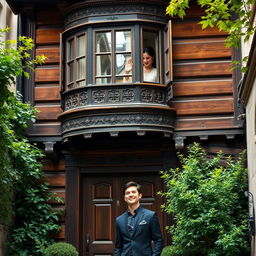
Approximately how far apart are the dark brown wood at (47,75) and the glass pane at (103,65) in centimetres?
132

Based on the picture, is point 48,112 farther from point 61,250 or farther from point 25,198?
point 61,250

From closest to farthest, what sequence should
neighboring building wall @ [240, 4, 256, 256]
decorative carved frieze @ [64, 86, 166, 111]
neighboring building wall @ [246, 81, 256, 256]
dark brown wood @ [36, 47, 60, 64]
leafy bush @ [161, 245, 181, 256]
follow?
neighboring building wall @ [240, 4, 256, 256] → neighboring building wall @ [246, 81, 256, 256] → leafy bush @ [161, 245, 181, 256] → decorative carved frieze @ [64, 86, 166, 111] → dark brown wood @ [36, 47, 60, 64]

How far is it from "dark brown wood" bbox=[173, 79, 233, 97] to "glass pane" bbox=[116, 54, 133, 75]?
1.22m

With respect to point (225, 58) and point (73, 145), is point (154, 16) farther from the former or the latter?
point (73, 145)

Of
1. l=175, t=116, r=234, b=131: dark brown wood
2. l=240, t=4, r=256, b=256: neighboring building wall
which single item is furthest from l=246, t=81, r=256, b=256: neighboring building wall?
l=175, t=116, r=234, b=131: dark brown wood

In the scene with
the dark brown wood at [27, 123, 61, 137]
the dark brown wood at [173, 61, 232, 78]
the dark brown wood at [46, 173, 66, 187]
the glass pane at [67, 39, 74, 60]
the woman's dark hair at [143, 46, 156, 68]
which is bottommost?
the dark brown wood at [46, 173, 66, 187]

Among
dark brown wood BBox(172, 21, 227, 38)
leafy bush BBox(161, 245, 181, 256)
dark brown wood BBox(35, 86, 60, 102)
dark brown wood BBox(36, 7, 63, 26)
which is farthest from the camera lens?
dark brown wood BBox(36, 7, 63, 26)

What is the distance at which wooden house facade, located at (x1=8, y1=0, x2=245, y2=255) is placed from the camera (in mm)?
13258

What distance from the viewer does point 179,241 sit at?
37.4 ft

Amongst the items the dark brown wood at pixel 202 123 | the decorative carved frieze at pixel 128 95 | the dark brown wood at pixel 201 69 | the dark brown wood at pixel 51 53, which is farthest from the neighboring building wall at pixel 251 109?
the dark brown wood at pixel 51 53

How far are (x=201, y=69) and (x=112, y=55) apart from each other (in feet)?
7.28

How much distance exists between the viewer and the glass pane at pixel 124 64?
Answer: 44.3 ft

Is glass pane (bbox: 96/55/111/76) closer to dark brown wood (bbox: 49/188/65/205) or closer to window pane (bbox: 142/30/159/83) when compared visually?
window pane (bbox: 142/30/159/83)

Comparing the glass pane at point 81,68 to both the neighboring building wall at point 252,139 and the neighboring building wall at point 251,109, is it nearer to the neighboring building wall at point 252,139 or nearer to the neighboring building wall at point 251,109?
the neighboring building wall at point 251,109
